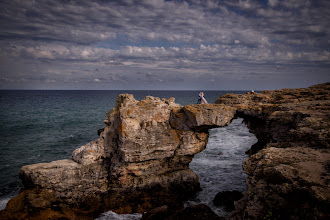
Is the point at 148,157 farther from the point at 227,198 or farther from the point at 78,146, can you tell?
the point at 78,146

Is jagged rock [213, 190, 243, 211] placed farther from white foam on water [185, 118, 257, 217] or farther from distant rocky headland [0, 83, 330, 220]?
distant rocky headland [0, 83, 330, 220]

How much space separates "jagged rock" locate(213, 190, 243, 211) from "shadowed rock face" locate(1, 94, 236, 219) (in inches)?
81.8

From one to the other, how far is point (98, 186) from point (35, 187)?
4.02m

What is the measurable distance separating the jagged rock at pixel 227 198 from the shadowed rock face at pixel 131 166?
2077 millimetres

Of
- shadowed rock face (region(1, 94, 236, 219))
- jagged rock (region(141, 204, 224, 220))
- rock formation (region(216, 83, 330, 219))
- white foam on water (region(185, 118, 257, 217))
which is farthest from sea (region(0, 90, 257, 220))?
rock formation (region(216, 83, 330, 219))

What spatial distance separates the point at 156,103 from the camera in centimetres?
1644

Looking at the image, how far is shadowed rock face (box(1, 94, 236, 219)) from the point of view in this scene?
13742mm

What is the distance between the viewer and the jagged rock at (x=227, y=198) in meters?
14.6

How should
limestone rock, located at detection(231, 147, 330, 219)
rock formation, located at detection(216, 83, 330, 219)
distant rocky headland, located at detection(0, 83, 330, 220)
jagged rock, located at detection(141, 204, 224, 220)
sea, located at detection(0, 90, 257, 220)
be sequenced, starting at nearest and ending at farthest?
limestone rock, located at detection(231, 147, 330, 219)
rock formation, located at detection(216, 83, 330, 219)
jagged rock, located at detection(141, 204, 224, 220)
distant rocky headland, located at detection(0, 83, 330, 220)
sea, located at detection(0, 90, 257, 220)

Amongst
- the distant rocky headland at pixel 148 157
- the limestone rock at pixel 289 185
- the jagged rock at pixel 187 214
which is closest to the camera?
the limestone rock at pixel 289 185

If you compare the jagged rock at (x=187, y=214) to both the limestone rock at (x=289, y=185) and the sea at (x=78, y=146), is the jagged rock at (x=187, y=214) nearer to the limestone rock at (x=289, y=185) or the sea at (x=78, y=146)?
the sea at (x=78, y=146)

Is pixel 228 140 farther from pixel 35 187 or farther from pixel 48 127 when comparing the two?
pixel 48 127

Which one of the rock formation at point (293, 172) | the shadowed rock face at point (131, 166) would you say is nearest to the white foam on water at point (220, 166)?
the shadowed rock face at point (131, 166)

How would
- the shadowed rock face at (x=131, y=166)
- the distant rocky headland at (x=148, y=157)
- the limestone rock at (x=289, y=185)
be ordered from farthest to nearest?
the shadowed rock face at (x=131, y=166) < the distant rocky headland at (x=148, y=157) < the limestone rock at (x=289, y=185)
